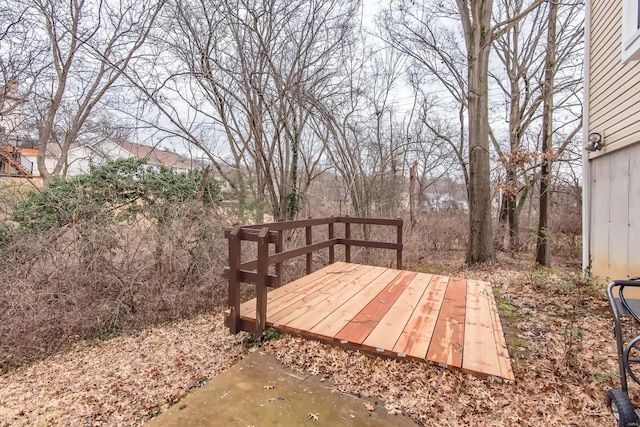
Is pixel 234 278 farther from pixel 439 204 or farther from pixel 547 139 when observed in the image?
pixel 439 204

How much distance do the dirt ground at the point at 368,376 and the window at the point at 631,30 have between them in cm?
251

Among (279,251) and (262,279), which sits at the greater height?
(279,251)

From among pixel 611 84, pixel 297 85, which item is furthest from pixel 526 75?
pixel 297 85

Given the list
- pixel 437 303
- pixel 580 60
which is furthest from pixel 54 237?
pixel 580 60

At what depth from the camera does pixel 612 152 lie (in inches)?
174

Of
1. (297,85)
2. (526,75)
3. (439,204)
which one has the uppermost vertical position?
(526,75)

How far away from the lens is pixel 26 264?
3.88 meters

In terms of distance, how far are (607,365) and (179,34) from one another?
7.41 m

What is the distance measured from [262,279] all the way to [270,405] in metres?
0.99

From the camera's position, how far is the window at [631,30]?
308 cm

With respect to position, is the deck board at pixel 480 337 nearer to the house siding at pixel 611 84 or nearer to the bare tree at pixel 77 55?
the house siding at pixel 611 84

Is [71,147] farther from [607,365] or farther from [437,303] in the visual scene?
[607,365]

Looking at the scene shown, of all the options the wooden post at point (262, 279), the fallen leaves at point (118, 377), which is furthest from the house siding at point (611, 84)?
the fallen leaves at point (118, 377)

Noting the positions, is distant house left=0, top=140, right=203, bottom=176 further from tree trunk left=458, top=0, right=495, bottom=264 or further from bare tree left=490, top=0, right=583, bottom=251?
bare tree left=490, top=0, right=583, bottom=251
